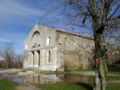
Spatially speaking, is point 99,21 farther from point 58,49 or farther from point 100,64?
point 58,49

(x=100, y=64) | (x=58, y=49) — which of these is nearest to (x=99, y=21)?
(x=100, y=64)

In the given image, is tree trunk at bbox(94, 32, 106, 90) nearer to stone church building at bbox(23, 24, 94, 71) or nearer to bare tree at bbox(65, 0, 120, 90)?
bare tree at bbox(65, 0, 120, 90)

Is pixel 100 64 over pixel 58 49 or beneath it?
beneath

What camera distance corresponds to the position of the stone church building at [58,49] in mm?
36250

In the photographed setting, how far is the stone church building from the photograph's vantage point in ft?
119

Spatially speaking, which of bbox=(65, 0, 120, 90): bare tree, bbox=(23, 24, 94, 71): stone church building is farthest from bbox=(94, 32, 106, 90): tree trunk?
bbox=(23, 24, 94, 71): stone church building

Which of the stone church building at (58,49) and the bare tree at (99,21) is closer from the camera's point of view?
the bare tree at (99,21)

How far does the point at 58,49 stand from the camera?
119 feet

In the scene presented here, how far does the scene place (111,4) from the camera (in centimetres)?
988

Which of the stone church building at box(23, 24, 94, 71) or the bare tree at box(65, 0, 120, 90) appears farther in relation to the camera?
the stone church building at box(23, 24, 94, 71)

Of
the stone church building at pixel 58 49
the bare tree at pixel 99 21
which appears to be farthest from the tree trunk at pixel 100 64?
the stone church building at pixel 58 49

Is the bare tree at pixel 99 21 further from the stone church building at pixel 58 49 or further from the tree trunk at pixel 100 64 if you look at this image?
the stone church building at pixel 58 49

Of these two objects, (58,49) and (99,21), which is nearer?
(99,21)

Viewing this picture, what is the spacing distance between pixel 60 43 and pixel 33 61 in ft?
→ 40.3
